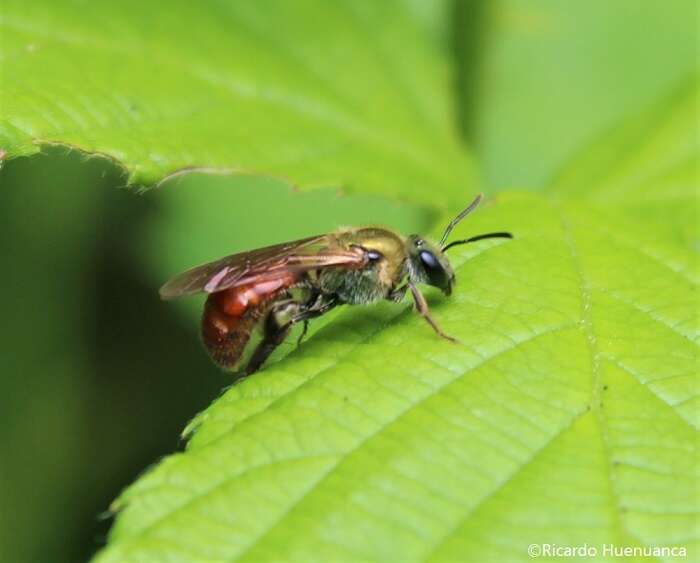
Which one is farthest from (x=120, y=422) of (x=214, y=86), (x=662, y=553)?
(x=662, y=553)

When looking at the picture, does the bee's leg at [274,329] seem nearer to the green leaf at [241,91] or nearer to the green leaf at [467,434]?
the green leaf at [467,434]

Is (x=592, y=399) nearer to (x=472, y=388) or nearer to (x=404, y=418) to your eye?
(x=472, y=388)

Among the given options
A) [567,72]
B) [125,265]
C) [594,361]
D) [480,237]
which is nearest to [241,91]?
[480,237]

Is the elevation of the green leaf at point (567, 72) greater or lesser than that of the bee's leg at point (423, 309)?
greater

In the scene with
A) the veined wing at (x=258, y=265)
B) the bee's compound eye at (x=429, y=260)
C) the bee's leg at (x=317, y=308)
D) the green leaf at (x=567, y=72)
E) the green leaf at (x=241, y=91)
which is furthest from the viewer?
the green leaf at (x=567, y=72)

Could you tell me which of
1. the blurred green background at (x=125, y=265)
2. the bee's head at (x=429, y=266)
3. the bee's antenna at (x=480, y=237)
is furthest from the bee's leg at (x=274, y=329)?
the blurred green background at (x=125, y=265)

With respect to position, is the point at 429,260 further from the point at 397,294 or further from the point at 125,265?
the point at 125,265

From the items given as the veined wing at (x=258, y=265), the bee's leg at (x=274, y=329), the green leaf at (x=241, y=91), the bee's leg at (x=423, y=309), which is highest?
the green leaf at (x=241, y=91)
